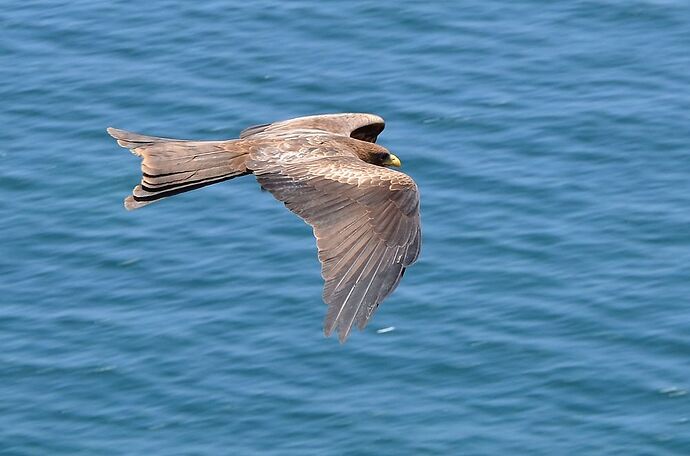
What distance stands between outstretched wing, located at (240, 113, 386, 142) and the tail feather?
0.75m

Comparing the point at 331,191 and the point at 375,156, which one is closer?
the point at 331,191

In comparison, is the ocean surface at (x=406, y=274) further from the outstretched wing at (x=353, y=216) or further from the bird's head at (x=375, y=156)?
the outstretched wing at (x=353, y=216)

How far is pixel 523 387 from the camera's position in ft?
73.5

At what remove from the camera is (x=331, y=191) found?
1297 centimetres

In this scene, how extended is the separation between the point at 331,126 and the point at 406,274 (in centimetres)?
880

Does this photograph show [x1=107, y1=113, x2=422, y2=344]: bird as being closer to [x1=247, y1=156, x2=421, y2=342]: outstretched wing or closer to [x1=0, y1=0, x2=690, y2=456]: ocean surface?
[x1=247, y1=156, x2=421, y2=342]: outstretched wing

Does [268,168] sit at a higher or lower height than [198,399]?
higher

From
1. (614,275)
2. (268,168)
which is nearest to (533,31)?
(614,275)

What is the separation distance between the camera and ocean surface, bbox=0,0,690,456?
73.7 feet

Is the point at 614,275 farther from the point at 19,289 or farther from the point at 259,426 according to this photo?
the point at 19,289

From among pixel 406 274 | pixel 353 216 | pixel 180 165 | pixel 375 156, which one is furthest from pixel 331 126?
pixel 406 274

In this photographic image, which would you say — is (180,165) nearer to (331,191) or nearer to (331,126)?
(331,191)

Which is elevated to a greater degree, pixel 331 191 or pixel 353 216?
pixel 331 191

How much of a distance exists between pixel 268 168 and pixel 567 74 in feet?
49.7
